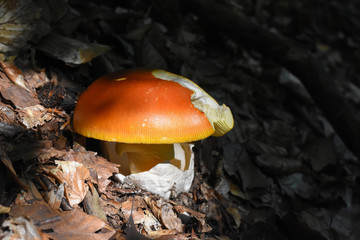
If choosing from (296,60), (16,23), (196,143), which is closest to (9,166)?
(16,23)

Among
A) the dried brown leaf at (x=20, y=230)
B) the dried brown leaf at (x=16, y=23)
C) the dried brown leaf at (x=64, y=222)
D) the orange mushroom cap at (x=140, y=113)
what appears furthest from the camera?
the dried brown leaf at (x=16, y=23)

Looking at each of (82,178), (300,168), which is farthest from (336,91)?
(82,178)

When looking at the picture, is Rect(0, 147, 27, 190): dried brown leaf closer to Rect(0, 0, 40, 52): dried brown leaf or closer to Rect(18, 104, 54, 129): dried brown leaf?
Rect(18, 104, 54, 129): dried brown leaf

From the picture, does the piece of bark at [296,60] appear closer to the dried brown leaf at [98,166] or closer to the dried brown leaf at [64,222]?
the dried brown leaf at [98,166]

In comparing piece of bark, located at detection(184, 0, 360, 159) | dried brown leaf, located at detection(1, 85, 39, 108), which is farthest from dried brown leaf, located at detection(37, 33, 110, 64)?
piece of bark, located at detection(184, 0, 360, 159)

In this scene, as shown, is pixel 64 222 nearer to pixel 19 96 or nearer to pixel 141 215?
pixel 141 215

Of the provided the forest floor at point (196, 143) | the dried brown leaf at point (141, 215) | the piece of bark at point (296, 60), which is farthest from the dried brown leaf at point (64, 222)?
the piece of bark at point (296, 60)
